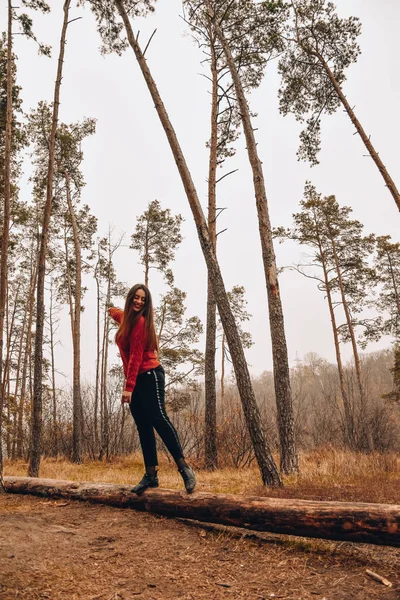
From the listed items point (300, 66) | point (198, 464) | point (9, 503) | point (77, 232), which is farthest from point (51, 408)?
point (300, 66)

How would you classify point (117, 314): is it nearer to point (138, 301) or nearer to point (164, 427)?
point (138, 301)

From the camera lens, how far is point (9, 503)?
4488mm

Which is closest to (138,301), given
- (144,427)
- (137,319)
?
(137,319)

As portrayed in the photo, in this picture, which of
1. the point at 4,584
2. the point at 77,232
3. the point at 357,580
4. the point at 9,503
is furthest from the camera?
the point at 77,232

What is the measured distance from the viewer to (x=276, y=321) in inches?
281

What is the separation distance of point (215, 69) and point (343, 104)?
3.68 m

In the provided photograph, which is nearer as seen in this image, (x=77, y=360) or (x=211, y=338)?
(x=211, y=338)

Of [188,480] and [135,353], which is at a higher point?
[135,353]

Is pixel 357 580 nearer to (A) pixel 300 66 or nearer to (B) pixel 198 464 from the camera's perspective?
(B) pixel 198 464

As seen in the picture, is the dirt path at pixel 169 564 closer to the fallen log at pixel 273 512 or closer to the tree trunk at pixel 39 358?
the fallen log at pixel 273 512

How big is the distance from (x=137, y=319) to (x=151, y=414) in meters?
0.95

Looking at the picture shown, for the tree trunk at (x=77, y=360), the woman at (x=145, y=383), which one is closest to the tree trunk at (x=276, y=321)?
the woman at (x=145, y=383)

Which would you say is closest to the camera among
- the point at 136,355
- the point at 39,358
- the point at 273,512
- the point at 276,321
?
the point at 273,512

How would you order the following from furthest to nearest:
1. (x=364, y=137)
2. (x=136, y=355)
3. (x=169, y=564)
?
(x=364, y=137), (x=136, y=355), (x=169, y=564)
